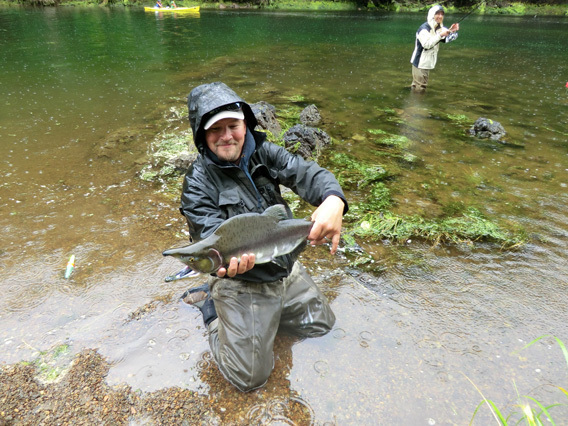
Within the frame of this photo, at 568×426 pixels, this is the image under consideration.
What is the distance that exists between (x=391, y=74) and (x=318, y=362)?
1429 centimetres

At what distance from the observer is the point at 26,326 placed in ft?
11.4

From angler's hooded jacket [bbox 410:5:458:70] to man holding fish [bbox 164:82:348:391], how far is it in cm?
999

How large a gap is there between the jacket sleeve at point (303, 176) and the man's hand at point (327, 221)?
0.45 feet

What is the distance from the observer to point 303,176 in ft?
10.8

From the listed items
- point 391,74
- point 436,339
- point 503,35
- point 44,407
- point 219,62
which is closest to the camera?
point 44,407

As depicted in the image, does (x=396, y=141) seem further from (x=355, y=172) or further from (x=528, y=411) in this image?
(x=528, y=411)

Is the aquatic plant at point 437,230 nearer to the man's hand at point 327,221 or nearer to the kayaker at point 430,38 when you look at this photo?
the man's hand at point 327,221

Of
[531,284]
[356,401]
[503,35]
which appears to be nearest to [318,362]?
[356,401]

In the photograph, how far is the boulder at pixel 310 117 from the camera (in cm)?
906

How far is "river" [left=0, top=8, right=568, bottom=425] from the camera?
2.99 m

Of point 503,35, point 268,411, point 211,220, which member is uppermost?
point 503,35

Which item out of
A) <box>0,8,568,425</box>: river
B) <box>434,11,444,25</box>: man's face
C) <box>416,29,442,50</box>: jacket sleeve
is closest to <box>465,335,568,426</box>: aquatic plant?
<box>0,8,568,425</box>: river

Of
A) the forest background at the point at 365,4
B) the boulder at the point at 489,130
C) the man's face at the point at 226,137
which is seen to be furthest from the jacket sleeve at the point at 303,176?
the forest background at the point at 365,4

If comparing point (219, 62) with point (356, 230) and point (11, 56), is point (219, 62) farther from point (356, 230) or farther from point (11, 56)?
point (356, 230)
